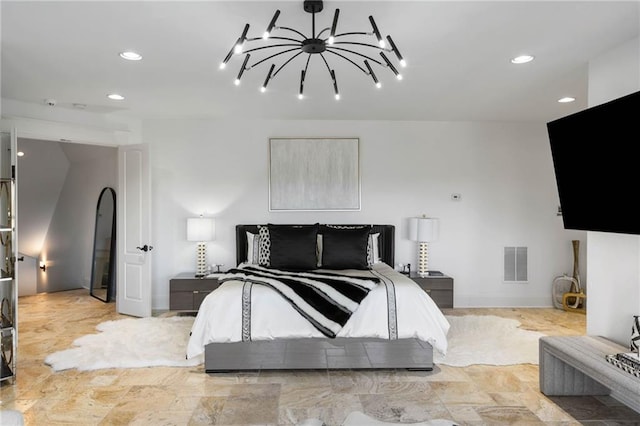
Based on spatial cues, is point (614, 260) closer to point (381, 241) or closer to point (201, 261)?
point (381, 241)

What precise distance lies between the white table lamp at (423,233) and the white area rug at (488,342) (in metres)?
0.69

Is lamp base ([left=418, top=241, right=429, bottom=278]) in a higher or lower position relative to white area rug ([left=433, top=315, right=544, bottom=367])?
higher

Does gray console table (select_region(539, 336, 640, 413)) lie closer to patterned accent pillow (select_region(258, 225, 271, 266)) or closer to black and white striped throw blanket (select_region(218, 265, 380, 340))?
black and white striped throw blanket (select_region(218, 265, 380, 340))

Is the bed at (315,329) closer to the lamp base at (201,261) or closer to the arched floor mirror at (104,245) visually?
the lamp base at (201,261)

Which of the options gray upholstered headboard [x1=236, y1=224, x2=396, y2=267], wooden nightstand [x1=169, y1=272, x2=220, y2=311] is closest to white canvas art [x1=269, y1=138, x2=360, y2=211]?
gray upholstered headboard [x1=236, y1=224, x2=396, y2=267]

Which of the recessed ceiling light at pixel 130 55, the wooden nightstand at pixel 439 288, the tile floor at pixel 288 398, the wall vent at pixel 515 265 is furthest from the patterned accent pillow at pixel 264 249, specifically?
the wall vent at pixel 515 265

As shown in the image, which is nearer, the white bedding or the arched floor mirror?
the white bedding

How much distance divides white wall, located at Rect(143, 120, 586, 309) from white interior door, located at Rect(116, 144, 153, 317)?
342 mm

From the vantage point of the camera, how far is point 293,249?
4.62 metres

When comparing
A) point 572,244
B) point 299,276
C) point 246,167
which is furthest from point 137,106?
point 572,244

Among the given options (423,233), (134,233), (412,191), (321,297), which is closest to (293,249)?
(321,297)

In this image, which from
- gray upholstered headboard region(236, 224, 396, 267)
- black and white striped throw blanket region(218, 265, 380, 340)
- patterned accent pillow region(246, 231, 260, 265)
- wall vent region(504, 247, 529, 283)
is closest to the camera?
black and white striped throw blanket region(218, 265, 380, 340)

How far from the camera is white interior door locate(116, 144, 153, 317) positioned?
5.10m

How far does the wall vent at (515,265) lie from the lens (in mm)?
5668
